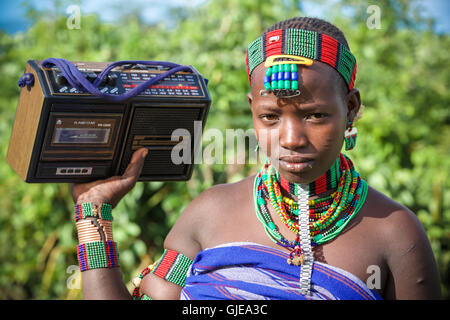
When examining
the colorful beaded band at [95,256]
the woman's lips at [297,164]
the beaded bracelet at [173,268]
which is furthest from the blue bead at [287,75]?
the colorful beaded band at [95,256]

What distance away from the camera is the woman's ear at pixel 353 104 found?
1.78m

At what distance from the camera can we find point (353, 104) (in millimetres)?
1808

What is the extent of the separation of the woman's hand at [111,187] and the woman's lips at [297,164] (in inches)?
22.7

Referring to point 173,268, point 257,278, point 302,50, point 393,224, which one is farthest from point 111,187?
point 393,224

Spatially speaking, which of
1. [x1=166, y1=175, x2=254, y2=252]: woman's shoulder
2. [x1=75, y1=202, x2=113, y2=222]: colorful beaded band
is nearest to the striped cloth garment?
[x1=166, y1=175, x2=254, y2=252]: woman's shoulder

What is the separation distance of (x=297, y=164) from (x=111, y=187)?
69 cm

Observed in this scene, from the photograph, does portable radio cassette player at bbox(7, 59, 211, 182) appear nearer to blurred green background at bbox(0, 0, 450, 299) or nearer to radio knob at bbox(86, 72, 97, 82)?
radio knob at bbox(86, 72, 97, 82)

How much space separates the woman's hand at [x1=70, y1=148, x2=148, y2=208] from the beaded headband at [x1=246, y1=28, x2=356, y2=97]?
0.60 m

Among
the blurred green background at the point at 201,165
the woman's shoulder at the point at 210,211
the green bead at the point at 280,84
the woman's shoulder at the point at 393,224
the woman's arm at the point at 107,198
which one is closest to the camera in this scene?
the green bead at the point at 280,84

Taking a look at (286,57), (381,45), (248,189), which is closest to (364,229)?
(248,189)

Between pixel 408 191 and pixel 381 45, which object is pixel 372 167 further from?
pixel 381 45

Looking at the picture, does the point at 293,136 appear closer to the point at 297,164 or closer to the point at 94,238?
the point at 297,164

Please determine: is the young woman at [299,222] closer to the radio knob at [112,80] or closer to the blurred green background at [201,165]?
the radio knob at [112,80]

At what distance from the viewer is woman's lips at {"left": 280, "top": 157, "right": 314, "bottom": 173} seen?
170cm
